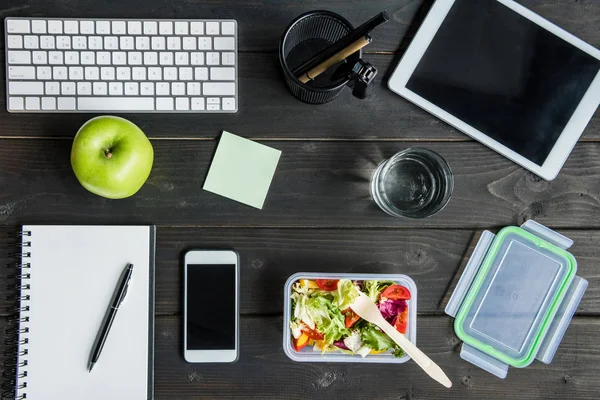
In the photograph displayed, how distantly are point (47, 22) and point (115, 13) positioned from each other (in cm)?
10

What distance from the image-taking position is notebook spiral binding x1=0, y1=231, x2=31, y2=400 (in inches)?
32.2

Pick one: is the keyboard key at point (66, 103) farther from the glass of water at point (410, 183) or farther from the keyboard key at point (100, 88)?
the glass of water at point (410, 183)

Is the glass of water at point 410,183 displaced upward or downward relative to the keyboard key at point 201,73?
downward

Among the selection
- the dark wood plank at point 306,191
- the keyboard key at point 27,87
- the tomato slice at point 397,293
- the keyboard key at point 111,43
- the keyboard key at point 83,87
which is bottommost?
the tomato slice at point 397,293

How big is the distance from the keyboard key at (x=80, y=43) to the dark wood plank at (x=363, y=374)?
0.44 meters

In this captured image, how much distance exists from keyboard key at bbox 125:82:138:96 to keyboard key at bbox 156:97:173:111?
0.12 feet

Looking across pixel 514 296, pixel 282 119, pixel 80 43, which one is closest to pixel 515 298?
pixel 514 296

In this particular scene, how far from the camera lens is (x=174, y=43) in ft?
2.73

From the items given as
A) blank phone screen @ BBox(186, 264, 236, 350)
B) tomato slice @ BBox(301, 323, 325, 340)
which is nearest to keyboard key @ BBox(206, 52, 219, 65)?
blank phone screen @ BBox(186, 264, 236, 350)

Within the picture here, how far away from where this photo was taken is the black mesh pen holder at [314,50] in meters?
0.77

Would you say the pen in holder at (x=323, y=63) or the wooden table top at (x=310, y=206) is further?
the wooden table top at (x=310, y=206)

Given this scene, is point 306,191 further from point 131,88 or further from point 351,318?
point 131,88

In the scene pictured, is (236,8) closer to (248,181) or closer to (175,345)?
(248,181)

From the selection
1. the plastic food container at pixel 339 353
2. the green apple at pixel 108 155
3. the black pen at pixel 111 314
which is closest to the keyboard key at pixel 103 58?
the green apple at pixel 108 155
